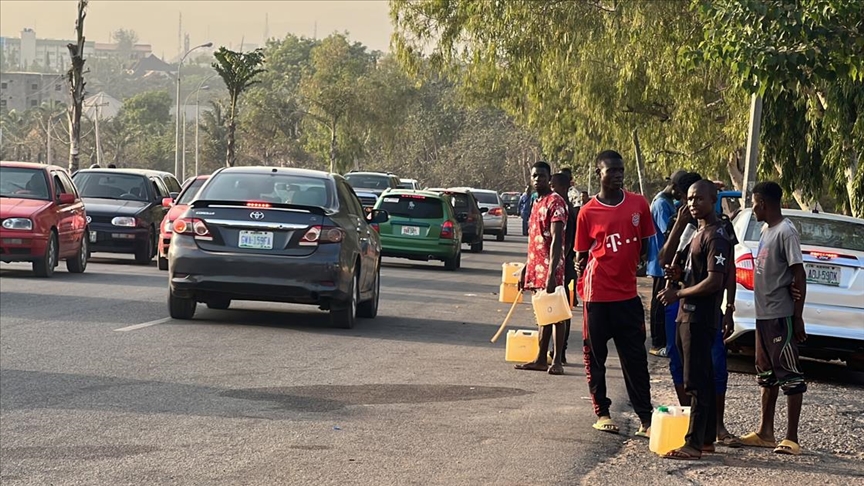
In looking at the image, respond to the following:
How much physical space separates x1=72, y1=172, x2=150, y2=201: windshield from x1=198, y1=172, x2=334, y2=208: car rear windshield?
36.8 ft

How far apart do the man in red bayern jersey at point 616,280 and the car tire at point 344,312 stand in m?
5.92

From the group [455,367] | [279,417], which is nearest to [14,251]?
[455,367]

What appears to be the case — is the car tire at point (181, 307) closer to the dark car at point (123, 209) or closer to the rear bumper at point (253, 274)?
the rear bumper at point (253, 274)

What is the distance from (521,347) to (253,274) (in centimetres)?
313

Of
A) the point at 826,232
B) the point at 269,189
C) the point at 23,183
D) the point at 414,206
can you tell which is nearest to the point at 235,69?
the point at 414,206

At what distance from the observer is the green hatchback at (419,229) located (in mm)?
28562

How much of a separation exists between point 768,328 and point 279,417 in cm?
325

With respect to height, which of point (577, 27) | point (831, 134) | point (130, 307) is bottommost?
point (130, 307)

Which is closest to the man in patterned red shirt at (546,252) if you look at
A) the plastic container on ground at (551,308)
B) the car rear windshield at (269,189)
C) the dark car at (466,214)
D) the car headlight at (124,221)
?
the plastic container on ground at (551,308)

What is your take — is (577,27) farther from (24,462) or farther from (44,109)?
(44,109)

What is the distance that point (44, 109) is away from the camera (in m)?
128

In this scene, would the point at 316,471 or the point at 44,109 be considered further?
the point at 44,109

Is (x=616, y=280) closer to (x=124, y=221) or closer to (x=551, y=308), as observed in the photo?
(x=551, y=308)

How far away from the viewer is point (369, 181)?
4216 cm
